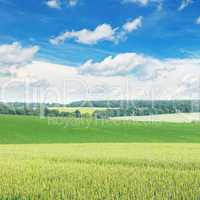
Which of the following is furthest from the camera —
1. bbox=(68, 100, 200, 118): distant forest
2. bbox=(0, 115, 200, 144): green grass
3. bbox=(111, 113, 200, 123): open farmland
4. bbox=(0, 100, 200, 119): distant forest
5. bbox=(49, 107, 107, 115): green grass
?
bbox=(111, 113, 200, 123): open farmland

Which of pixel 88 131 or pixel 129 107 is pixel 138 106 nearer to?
pixel 129 107

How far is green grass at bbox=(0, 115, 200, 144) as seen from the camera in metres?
57.1

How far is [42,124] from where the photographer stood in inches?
2881

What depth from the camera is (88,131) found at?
2657 inches

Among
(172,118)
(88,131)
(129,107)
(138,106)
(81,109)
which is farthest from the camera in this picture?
(172,118)

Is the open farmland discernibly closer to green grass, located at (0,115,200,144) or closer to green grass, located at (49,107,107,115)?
green grass, located at (0,115,200,144)

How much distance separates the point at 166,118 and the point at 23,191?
76461 mm

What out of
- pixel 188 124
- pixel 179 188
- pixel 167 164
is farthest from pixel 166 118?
pixel 179 188

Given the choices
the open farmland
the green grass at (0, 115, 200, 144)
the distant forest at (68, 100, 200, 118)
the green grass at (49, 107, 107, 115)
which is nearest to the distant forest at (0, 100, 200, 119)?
the distant forest at (68, 100, 200, 118)

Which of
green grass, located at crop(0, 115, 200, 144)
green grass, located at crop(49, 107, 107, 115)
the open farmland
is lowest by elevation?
green grass, located at crop(0, 115, 200, 144)

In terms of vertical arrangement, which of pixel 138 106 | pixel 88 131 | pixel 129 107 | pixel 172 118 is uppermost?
pixel 138 106

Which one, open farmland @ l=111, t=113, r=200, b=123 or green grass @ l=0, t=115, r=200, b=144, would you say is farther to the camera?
open farmland @ l=111, t=113, r=200, b=123

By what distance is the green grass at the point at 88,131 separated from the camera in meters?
57.1

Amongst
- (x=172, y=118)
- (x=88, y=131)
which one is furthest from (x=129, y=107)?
(x=172, y=118)
